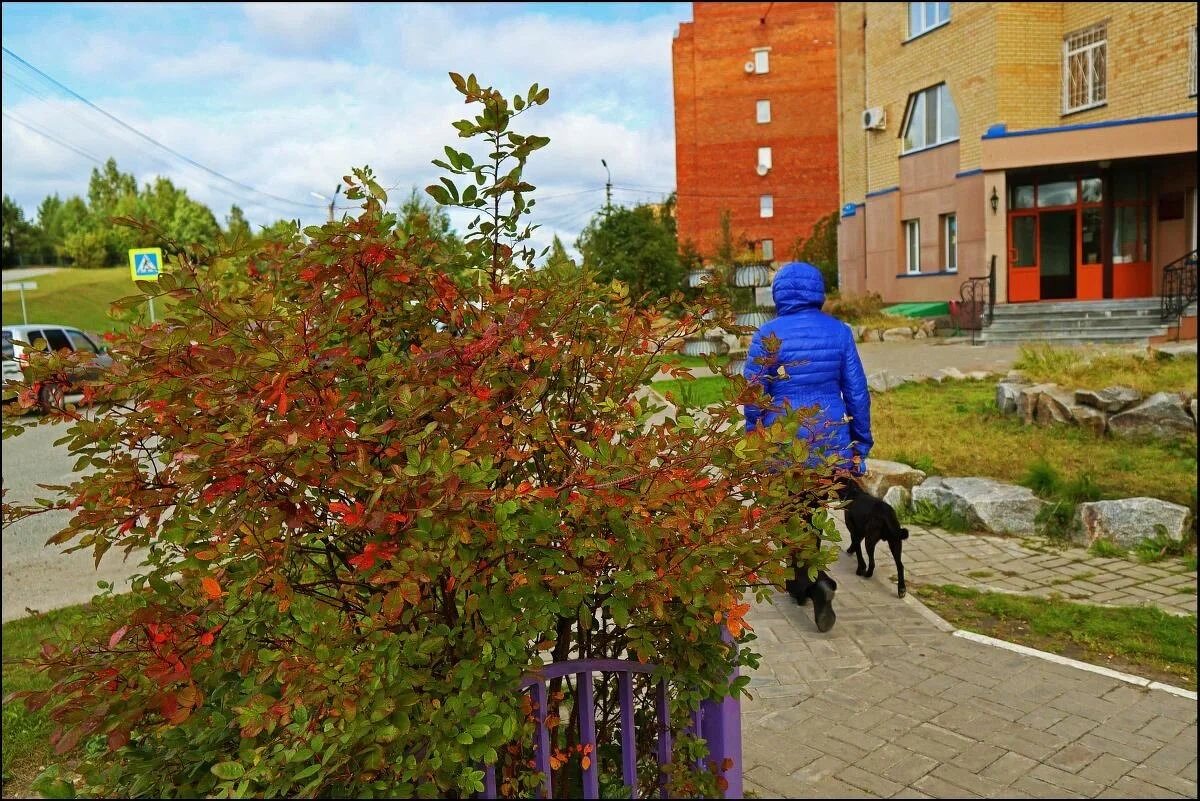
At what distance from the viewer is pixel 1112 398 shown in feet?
32.5

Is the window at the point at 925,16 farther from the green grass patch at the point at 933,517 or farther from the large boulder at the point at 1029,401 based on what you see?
the green grass patch at the point at 933,517

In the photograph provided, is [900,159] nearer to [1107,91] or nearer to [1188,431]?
[1107,91]

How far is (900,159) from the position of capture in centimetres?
2808

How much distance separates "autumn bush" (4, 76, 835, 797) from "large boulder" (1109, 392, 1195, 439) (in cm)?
840

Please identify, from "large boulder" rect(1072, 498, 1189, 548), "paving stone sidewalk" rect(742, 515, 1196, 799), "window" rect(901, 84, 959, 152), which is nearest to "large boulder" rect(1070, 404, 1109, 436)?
"large boulder" rect(1072, 498, 1189, 548)

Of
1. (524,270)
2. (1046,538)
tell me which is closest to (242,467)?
(524,270)

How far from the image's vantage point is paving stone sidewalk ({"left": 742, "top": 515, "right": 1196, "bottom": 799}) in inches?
145

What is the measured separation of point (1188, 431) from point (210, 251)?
9.67 meters

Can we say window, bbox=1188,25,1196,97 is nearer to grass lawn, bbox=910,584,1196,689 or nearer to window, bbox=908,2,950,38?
window, bbox=908,2,950,38

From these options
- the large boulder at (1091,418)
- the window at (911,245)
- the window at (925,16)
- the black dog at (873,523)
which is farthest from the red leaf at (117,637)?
the window at (911,245)

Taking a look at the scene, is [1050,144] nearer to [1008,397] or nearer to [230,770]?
[1008,397]

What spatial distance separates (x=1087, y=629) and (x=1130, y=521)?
203 cm

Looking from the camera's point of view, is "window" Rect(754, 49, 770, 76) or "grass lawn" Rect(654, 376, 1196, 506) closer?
"grass lawn" Rect(654, 376, 1196, 506)

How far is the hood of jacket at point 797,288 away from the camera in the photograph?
569cm
